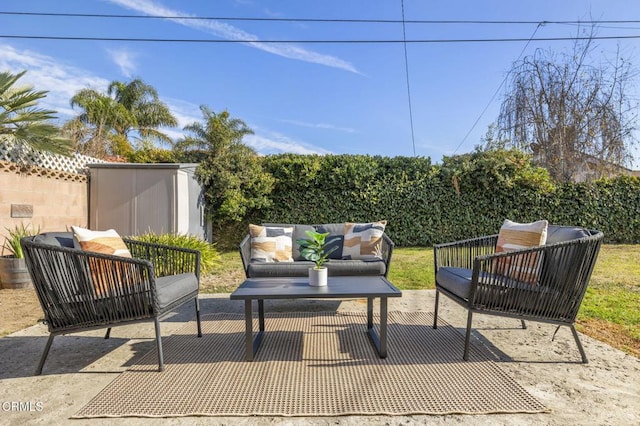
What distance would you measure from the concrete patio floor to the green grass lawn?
37 centimetres

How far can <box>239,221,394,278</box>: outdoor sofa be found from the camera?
11.6 ft

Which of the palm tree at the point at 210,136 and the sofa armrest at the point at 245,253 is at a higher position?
the palm tree at the point at 210,136

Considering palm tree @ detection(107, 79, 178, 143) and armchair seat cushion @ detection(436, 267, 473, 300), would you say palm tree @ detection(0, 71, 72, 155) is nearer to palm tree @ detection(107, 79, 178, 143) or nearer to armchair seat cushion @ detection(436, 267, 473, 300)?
armchair seat cushion @ detection(436, 267, 473, 300)

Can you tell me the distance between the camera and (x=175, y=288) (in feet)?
8.21

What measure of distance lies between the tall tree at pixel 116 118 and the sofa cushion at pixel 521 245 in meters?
11.1

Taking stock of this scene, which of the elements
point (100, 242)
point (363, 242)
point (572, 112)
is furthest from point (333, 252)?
point (572, 112)

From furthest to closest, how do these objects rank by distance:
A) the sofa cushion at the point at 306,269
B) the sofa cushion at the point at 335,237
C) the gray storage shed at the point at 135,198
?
the gray storage shed at the point at 135,198
the sofa cushion at the point at 335,237
the sofa cushion at the point at 306,269

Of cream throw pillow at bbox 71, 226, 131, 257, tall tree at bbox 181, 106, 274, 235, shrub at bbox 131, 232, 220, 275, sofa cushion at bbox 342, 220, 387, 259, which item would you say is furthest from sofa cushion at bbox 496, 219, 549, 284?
tall tree at bbox 181, 106, 274, 235

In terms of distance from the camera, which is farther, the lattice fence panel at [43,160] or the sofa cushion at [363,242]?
the lattice fence panel at [43,160]

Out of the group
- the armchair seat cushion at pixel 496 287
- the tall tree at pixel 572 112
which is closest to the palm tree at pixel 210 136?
the armchair seat cushion at pixel 496 287

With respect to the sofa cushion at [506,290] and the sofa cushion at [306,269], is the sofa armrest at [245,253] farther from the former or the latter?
the sofa cushion at [506,290]

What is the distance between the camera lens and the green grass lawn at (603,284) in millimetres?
2883

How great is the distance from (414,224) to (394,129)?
3.24 m

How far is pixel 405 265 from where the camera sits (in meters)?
6.09
